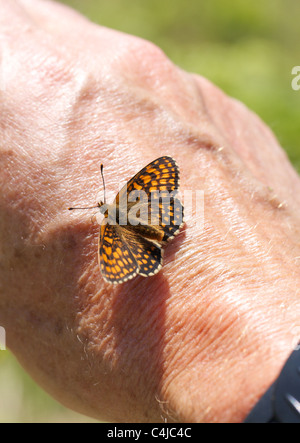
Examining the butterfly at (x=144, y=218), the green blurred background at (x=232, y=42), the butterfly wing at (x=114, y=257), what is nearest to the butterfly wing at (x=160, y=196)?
the butterfly at (x=144, y=218)

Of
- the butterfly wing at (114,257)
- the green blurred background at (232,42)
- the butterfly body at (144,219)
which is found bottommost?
the butterfly wing at (114,257)

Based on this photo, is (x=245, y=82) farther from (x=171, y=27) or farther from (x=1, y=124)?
(x=1, y=124)

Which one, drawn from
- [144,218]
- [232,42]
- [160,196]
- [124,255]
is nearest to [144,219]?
[144,218]

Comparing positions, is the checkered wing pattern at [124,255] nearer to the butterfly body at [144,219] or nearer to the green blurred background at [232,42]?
the butterfly body at [144,219]

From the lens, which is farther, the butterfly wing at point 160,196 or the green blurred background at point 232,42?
the green blurred background at point 232,42

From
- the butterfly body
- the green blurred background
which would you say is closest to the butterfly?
the butterfly body

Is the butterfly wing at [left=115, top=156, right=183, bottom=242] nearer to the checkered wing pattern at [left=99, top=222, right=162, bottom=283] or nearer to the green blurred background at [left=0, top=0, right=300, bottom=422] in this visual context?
the checkered wing pattern at [left=99, top=222, right=162, bottom=283]

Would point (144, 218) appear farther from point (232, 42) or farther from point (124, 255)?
point (232, 42)
